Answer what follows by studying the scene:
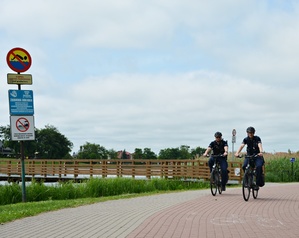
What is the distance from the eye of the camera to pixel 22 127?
14.0 m

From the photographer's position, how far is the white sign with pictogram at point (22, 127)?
45.5 feet

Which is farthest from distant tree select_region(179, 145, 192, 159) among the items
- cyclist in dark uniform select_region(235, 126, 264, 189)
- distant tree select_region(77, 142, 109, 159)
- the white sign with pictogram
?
distant tree select_region(77, 142, 109, 159)

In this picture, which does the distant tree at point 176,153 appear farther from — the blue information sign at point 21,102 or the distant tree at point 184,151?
the blue information sign at point 21,102

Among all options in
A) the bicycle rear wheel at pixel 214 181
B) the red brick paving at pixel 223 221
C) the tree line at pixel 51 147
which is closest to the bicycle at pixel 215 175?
the bicycle rear wheel at pixel 214 181

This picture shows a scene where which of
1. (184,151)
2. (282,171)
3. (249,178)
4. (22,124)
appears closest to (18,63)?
(22,124)

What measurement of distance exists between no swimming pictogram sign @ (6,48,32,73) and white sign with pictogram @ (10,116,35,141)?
1348 mm

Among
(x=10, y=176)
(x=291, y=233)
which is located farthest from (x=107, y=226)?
(x=10, y=176)

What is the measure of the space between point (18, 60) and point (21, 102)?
3.87 ft

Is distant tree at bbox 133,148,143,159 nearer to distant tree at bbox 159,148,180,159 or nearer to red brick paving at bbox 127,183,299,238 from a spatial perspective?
distant tree at bbox 159,148,180,159

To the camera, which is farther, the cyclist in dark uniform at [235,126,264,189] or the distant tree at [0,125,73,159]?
the distant tree at [0,125,73,159]

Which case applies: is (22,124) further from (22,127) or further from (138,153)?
(138,153)

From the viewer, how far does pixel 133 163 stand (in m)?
33.1

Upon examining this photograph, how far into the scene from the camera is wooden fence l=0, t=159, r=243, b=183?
27.7m

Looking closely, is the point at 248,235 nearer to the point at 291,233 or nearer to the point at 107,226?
the point at 291,233
